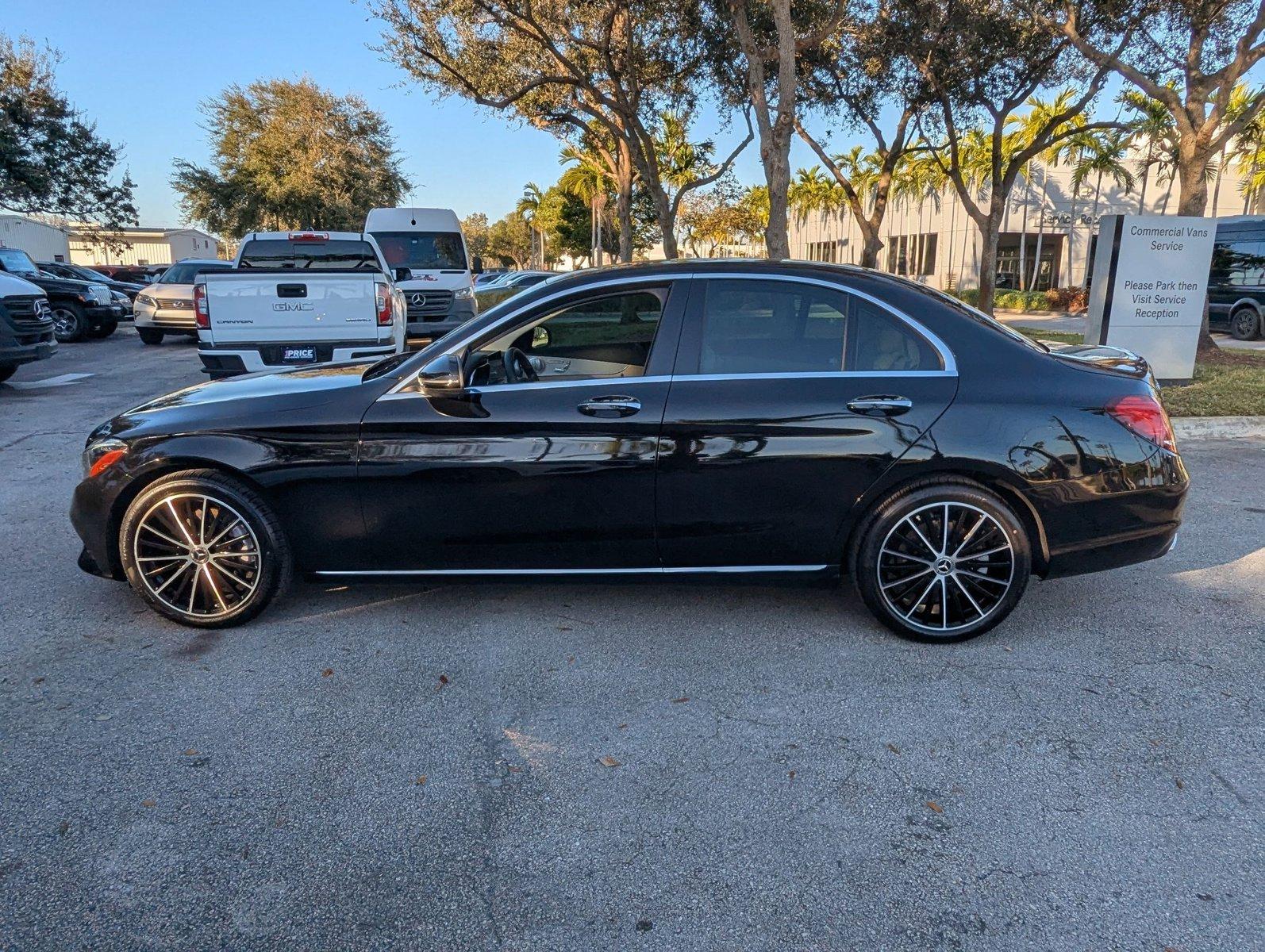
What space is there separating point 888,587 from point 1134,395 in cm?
138

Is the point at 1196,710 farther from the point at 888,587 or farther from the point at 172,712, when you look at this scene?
the point at 172,712

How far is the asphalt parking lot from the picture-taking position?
233 cm

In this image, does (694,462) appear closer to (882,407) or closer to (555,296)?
(882,407)

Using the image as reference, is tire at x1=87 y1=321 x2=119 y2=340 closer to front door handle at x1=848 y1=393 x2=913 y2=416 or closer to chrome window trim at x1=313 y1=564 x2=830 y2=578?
chrome window trim at x1=313 y1=564 x2=830 y2=578

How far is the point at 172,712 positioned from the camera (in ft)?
11.0

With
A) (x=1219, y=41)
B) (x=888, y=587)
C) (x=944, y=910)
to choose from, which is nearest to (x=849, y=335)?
(x=888, y=587)

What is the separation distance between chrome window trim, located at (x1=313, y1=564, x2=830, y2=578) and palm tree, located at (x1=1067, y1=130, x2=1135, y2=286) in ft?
108

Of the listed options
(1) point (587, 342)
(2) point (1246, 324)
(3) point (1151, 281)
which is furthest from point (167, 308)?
(2) point (1246, 324)

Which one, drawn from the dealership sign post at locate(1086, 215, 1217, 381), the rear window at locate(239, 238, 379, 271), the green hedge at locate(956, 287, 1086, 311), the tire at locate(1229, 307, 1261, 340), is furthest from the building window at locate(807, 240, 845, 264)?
the rear window at locate(239, 238, 379, 271)

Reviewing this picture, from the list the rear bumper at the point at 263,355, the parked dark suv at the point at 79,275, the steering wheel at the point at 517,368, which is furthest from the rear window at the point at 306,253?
the parked dark suv at the point at 79,275

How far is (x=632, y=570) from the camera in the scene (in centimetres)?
402

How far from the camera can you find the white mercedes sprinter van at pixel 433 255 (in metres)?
16.3

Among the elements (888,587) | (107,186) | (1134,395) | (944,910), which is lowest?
(944,910)

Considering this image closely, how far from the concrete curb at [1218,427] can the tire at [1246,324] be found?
1282cm
